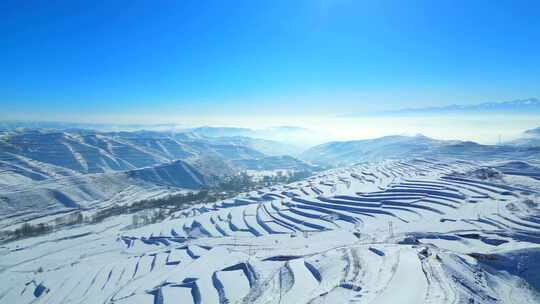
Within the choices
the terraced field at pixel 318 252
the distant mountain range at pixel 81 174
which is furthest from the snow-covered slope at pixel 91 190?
the terraced field at pixel 318 252

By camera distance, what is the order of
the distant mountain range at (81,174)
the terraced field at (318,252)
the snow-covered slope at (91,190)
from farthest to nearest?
the distant mountain range at (81,174), the snow-covered slope at (91,190), the terraced field at (318,252)

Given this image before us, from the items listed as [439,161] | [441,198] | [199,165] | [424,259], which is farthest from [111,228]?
[439,161]

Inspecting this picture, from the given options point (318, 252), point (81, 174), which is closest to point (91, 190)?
point (81, 174)

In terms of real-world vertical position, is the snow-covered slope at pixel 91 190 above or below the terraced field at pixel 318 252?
below

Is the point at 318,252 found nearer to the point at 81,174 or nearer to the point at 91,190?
the point at 91,190

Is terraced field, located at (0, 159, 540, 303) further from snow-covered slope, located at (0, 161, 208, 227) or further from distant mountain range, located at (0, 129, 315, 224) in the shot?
distant mountain range, located at (0, 129, 315, 224)

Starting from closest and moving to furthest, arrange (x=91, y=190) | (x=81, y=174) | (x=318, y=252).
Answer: (x=318, y=252) < (x=91, y=190) < (x=81, y=174)

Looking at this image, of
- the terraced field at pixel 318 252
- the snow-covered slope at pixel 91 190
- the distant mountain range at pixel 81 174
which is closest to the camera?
the terraced field at pixel 318 252

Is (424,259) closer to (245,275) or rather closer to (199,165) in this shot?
(245,275)

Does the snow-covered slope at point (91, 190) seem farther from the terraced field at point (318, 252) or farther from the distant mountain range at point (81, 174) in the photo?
the terraced field at point (318, 252)
